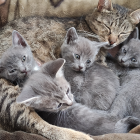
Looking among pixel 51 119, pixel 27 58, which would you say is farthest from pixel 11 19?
pixel 51 119

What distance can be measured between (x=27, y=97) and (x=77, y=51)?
0.79 metres

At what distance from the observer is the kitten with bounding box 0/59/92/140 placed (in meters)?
1.09

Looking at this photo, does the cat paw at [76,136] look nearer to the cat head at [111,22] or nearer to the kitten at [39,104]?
the kitten at [39,104]

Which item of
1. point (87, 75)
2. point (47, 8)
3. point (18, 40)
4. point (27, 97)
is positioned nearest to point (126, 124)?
point (87, 75)

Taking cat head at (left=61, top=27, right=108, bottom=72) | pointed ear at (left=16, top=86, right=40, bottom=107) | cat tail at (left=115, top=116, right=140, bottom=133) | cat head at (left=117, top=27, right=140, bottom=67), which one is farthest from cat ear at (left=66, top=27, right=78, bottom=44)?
cat tail at (left=115, top=116, right=140, bottom=133)

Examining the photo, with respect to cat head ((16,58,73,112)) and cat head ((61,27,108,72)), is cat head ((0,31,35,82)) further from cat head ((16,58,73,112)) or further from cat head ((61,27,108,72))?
cat head ((61,27,108,72))

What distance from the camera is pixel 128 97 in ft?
4.93

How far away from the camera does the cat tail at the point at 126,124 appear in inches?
49.8

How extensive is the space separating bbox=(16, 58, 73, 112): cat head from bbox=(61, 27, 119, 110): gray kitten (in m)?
0.26

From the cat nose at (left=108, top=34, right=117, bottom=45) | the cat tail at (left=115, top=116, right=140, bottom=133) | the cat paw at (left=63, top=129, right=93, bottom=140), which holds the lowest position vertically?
the cat tail at (left=115, top=116, right=140, bottom=133)

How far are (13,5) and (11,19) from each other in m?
0.17

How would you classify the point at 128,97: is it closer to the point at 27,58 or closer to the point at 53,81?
the point at 53,81

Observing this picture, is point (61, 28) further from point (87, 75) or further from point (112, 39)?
point (87, 75)

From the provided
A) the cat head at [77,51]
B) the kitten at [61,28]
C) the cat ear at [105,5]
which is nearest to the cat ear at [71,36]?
the cat head at [77,51]
